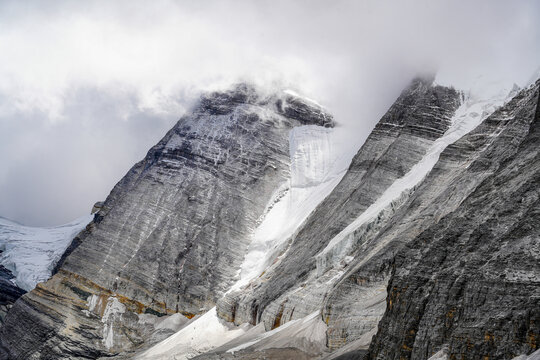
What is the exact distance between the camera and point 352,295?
97.1ft

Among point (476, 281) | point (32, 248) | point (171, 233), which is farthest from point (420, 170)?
point (32, 248)

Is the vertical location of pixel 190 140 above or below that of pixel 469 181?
above

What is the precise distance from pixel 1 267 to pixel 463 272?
8282cm

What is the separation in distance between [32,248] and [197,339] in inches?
2173

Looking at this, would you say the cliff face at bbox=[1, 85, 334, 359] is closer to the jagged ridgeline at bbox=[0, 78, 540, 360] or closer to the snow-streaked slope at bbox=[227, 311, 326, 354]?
the jagged ridgeline at bbox=[0, 78, 540, 360]

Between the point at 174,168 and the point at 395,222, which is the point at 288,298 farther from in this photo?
the point at 174,168

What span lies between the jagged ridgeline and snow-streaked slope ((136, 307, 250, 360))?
196mm

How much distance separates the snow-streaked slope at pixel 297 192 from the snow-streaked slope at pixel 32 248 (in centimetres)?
3607

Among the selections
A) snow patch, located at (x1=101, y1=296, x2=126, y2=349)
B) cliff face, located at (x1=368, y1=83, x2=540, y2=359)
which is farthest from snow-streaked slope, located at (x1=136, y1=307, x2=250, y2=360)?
cliff face, located at (x1=368, y1=83, x2=540, y2=359)

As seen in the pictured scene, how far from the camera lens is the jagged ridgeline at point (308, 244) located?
15172 mm

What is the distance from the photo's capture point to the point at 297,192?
72.2 m

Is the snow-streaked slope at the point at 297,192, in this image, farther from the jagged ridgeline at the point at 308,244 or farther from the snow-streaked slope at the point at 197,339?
the snow-streaked slope at the point at 197,339

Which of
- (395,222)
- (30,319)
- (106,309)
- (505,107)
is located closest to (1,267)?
(30,319)

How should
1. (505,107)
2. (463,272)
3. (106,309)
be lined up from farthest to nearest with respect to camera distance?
(106,309) → (505,107) → (463,272)
